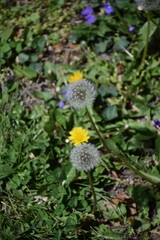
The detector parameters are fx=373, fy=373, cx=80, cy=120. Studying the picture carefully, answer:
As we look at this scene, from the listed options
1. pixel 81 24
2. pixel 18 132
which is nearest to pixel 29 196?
pixel 18 132

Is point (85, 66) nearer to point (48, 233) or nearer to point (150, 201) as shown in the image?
point (150, 201)

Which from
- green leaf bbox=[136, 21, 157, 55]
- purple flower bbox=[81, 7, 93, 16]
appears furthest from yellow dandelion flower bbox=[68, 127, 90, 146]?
purple flower bbox=[81, 7, 93, 16]

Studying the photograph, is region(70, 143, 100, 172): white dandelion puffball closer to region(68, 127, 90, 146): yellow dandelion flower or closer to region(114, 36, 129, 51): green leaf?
region(68, 127, 90, 146): yellow dandelion flower

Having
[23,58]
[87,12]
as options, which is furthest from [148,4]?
[23,58]

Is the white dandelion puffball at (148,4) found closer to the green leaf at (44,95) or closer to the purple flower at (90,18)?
the purple flower at (90,18)

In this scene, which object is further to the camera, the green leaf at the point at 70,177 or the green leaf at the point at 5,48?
the green leaf at the point at 5,48

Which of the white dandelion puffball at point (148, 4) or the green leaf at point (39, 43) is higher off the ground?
the white dandelion puffball at point (148, 4)

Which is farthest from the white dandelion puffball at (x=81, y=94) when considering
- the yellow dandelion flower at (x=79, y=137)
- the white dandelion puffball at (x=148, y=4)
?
the white dandelion puffball at (x=148, y=4)
